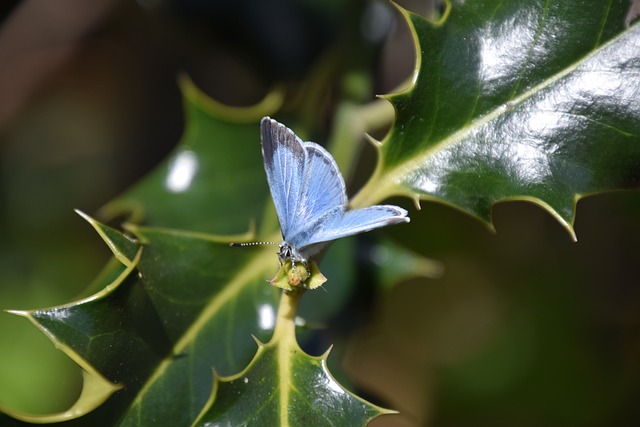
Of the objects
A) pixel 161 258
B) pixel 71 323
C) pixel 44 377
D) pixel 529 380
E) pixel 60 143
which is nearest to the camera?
pixel 71 323

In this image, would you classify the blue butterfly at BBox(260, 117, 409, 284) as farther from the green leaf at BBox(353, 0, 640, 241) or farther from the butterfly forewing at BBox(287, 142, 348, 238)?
the green leaf at BBox(353, 0, 640, 241)

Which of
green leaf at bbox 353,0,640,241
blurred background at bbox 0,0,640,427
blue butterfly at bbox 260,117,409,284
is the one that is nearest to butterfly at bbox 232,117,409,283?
blue butterfly at bbox 260,117,409,284

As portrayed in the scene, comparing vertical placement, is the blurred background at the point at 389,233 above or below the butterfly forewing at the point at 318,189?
below

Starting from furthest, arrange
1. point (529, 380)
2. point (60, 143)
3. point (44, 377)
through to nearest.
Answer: point (60, 143) → point (529, 380) → point (44, 377)

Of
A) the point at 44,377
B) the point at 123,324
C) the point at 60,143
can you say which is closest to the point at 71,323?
the point at 123,324

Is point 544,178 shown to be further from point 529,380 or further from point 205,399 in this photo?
point 529,380

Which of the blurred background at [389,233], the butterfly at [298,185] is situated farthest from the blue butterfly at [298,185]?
the blurred background at [389,233]

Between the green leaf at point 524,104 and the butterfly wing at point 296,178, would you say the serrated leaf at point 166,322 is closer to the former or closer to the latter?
the butterfly wing at point 296,178

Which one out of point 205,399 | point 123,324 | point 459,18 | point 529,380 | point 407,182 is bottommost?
point 529,380
